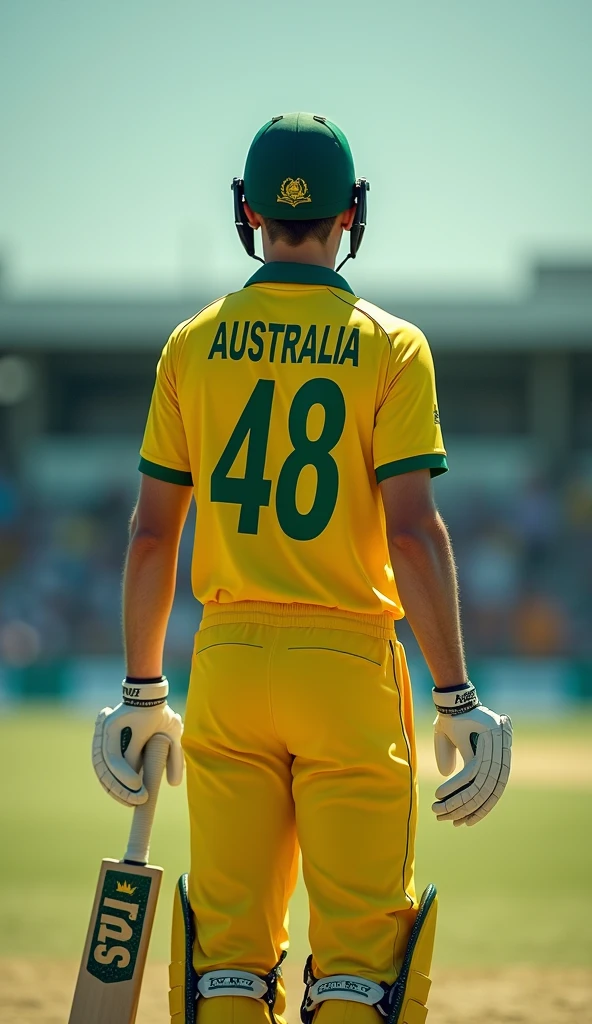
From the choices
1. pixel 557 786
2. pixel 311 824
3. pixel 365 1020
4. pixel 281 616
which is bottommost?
pixel 365 1020

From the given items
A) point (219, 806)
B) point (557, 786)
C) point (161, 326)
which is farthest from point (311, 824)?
point (161, 326)

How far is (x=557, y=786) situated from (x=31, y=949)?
22.6 feet

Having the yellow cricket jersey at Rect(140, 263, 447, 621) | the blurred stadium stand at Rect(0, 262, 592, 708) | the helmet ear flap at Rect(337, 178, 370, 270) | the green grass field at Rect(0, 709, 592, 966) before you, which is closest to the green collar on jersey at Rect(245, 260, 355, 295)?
the yellow cricket jersey at Rect(140, 263, 447, 621)

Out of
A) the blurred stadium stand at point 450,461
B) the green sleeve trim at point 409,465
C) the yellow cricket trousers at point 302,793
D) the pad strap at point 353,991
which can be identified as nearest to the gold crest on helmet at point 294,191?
the green sleeve trim at point 409,465

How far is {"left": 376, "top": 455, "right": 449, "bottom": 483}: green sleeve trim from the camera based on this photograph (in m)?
2.69

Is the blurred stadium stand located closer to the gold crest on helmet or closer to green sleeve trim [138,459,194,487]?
green sleeve trim [138,459,194,487]

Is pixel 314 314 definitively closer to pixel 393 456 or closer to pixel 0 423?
pixel 393 456

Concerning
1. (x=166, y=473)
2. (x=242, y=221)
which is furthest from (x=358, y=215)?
(x=166, y=473)

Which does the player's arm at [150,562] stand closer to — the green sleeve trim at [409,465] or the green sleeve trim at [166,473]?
the green sleeve trim at [166,473]

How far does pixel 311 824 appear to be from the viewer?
8.75 ft

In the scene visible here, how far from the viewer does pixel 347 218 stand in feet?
9.69

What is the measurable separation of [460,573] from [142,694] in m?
21.0

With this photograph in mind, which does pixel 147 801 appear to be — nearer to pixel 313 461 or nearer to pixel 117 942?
pixel 117 942

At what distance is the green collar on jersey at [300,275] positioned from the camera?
283cm
